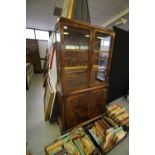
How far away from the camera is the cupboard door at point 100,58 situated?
6.14ft

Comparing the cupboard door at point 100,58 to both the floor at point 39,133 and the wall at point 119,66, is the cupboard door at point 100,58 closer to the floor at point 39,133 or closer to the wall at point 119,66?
the wall at point 119,66

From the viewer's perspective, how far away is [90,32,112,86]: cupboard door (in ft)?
6.14

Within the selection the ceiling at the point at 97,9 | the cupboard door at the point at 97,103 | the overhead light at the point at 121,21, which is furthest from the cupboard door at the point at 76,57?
the overhead light at the point at 121,21

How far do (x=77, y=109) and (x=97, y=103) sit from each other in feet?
1.58

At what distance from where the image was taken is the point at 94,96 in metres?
2.00

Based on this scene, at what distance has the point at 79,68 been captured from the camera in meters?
1.86

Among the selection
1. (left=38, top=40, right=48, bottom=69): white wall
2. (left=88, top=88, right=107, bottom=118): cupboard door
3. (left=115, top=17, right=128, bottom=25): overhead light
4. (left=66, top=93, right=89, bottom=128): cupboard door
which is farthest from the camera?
(left=38, top=40, right=48, bottom=69): white wall

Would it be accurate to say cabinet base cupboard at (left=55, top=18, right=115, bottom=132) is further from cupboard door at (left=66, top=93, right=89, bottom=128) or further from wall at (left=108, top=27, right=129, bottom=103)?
wall at (left=108, top=27, right=129, bottom=103)

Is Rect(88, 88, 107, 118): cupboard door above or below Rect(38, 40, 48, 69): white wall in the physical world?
below

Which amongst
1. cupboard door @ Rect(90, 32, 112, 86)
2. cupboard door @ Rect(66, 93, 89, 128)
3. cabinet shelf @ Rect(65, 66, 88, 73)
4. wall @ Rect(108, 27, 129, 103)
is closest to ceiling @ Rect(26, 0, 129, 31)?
wall @ Rect(108, 27, 129, 103)

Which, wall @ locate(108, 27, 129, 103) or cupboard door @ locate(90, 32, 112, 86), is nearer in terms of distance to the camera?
cupboard door @ locate(90, 32, 112, 86)
